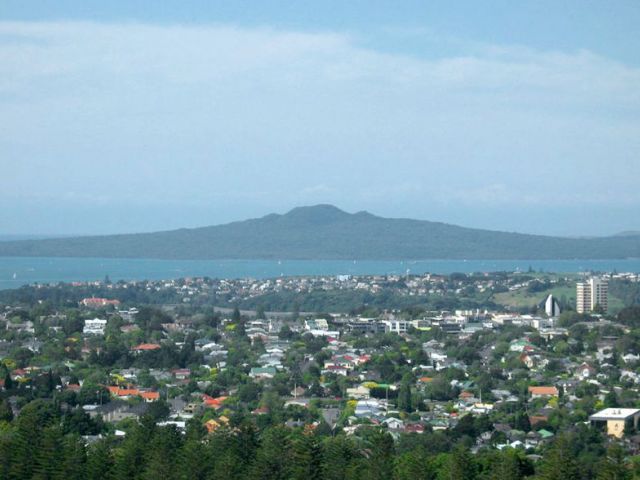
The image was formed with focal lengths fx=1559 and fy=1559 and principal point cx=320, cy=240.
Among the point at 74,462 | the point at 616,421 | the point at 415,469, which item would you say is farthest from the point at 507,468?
the point at 616,421

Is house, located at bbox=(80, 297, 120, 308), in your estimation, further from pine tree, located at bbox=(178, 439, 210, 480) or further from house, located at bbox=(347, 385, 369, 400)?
pine tree, located at bbox=(178, 439, 210, 480)

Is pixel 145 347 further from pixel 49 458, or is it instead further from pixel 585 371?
pixel 49 458

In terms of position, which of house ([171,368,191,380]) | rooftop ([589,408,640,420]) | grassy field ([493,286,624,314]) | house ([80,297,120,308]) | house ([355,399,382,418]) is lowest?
house ([355,399,382,418])

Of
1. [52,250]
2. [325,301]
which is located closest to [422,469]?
[325,301]

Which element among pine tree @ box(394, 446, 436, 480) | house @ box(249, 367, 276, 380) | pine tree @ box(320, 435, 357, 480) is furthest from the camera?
house @ box(249, 367, 276, 380)

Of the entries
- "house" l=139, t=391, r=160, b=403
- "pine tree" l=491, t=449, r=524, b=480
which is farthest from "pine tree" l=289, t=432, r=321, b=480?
"house" l=139, t=391, r=160, b=403

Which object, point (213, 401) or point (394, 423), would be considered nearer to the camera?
point (394, 423)

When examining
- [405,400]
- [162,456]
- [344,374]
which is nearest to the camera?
[162,456]
